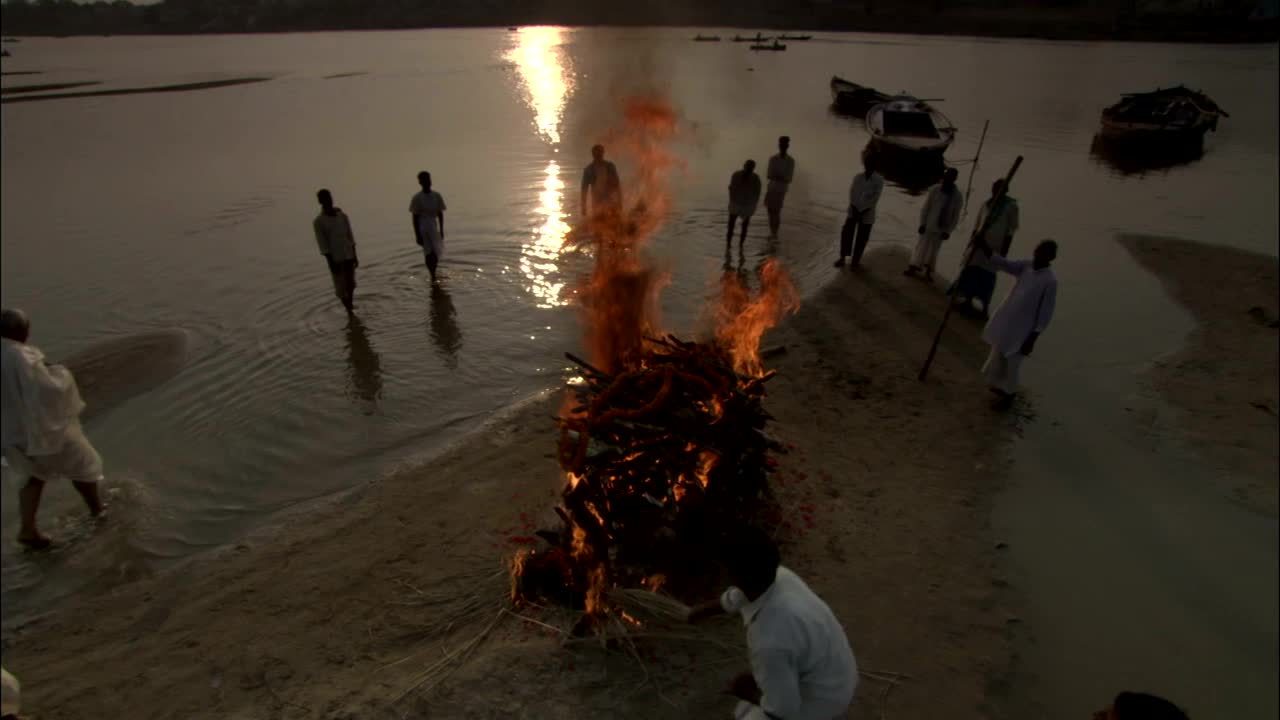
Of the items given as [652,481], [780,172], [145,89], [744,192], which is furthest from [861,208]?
[145,89]

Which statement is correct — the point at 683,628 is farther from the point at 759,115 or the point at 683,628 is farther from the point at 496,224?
the point at 759,115

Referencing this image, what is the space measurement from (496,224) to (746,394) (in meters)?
10.6

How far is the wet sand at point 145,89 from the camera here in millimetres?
35500

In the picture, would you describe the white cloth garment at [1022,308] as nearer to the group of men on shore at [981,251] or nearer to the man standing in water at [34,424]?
the group of men on shore at [981,251]

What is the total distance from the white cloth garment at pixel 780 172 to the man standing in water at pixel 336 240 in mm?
7119

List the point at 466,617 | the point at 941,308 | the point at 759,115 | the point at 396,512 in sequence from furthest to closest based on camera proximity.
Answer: the point at 759,115 < the point at 941,308 < the point at 396,512 < the point at 466,617

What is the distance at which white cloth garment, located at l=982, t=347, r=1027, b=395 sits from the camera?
716cm

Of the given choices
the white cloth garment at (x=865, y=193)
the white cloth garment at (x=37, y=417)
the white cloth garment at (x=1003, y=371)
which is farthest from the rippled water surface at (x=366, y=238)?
the white cloth garment at (x=1003, y=371)

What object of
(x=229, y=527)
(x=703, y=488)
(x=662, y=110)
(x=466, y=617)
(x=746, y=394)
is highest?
(x=662, y=110)

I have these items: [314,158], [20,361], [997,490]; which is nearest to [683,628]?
[997,490]

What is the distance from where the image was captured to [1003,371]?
7262 millimetres

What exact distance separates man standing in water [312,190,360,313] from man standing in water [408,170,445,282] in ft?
4.02

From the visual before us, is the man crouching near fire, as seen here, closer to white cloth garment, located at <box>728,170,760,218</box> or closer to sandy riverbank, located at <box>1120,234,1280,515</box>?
sandy riverbank, located at <box>1120,234,1280,515</box>

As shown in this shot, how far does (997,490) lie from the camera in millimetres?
6066
